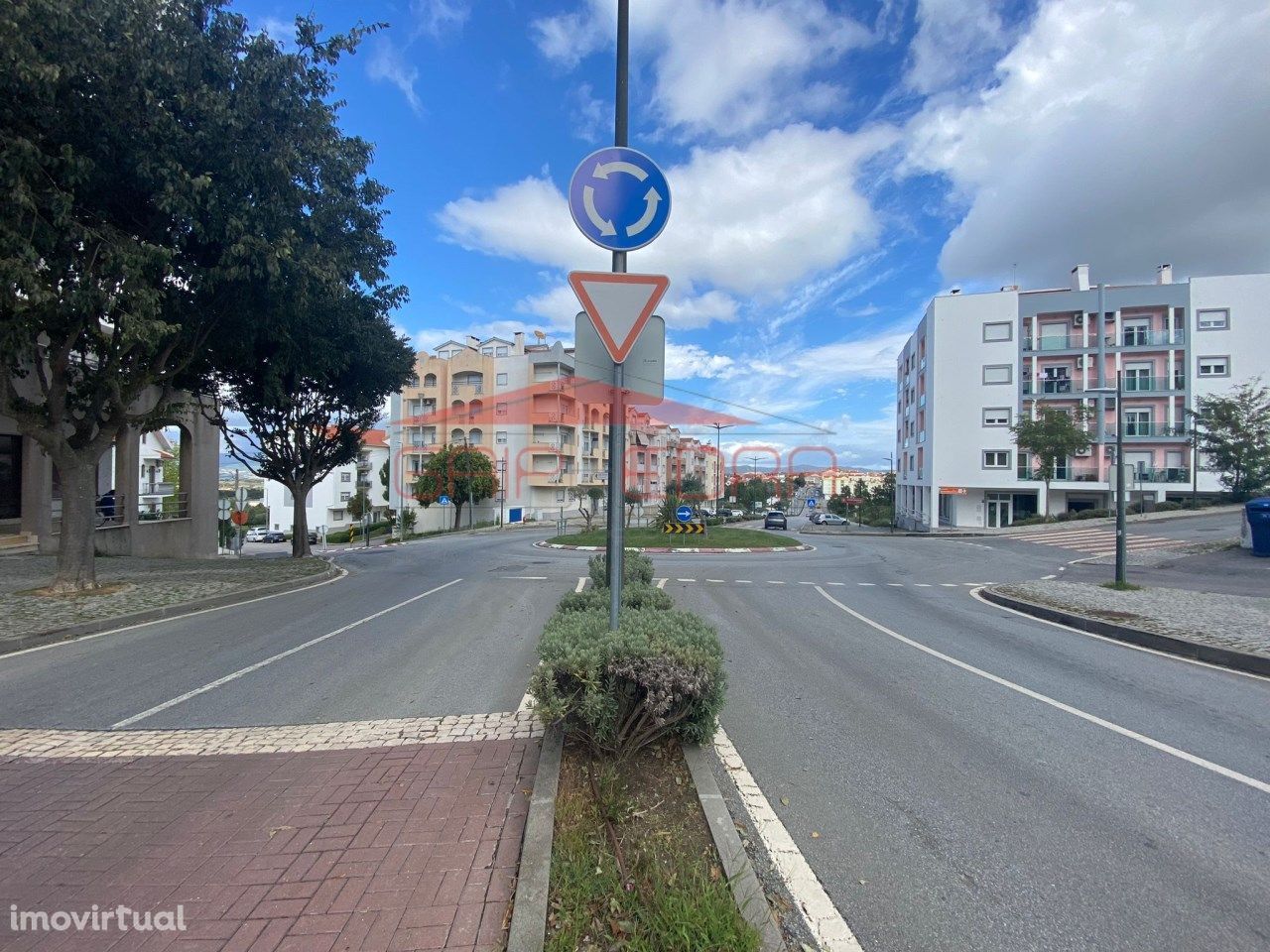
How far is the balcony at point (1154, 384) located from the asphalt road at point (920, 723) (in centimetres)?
4060

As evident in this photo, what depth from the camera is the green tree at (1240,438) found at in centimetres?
2698

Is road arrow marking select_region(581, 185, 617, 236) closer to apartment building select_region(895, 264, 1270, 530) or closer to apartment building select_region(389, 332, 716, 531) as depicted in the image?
apartment building select_region(895, 264, 1270, 530)

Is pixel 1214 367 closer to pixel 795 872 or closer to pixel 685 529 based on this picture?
pixel 685 529

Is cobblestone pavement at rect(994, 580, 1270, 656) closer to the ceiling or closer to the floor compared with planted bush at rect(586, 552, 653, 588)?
closer to the floor

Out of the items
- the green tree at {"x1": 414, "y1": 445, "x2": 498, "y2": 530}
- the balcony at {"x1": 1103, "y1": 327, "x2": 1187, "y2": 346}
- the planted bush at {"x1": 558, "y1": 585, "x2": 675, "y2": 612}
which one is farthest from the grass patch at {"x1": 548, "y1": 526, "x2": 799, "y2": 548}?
the balcony at {"x1": 1103, "y1": 327, "x2": 1187, "y2": 346}

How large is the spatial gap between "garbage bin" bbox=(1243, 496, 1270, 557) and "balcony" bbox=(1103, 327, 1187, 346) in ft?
101

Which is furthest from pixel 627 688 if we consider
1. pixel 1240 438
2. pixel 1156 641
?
pixel 1240 438

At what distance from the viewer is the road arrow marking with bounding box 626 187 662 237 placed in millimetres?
4102

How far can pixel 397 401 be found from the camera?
54688 millimetres

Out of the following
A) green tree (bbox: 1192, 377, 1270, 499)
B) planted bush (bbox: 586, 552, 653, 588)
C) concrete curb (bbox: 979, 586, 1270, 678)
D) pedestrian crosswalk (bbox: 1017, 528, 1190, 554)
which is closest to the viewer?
planted bush (bbox: 586, 552, 653, 588)

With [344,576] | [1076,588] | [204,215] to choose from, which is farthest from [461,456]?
[1076,588]

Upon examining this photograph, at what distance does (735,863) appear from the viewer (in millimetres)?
2582

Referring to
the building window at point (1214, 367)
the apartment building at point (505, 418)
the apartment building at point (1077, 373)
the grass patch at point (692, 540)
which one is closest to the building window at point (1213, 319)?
the apartment building at point (1077, 373)

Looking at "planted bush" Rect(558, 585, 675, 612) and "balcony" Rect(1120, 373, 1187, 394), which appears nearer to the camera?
"planted bush" Rect(558, 585, 675, 612)
